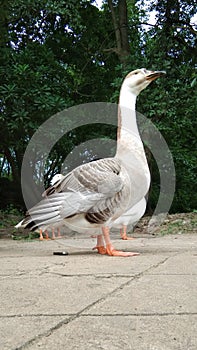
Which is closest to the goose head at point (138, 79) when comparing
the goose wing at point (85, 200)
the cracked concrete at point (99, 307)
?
the goose wing at point (85, 200)

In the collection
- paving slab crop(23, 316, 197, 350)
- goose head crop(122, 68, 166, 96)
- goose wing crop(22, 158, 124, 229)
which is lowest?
paving slab crop(23, 316, 197, 350)

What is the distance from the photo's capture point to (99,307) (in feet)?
5.57

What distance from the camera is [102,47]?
12.2 meters

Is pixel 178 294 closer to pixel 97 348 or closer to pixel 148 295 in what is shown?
pixel 148 295

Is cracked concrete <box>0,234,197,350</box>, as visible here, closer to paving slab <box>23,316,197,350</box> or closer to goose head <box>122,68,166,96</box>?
paving slab <box>23,316,197,350</box>

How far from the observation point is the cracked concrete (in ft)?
4.26

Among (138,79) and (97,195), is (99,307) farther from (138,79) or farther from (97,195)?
(138,79)

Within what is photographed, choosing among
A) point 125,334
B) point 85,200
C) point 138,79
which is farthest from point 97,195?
point 125,334

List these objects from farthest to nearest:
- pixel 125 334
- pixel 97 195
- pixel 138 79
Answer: pixel 138 79 < pixel 97 195 < pixel 125 334

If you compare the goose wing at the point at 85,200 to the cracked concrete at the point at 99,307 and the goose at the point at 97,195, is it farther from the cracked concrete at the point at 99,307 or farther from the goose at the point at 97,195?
the cracked concrete at the point at 99,307

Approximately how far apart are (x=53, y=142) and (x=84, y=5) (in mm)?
4875

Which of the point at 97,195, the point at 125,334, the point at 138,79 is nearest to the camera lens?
the point at 125,334

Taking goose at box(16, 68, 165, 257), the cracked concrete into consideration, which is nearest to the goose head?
goose at box(16, 68, 165, 257)

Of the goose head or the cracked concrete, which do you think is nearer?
the cracked concrete
